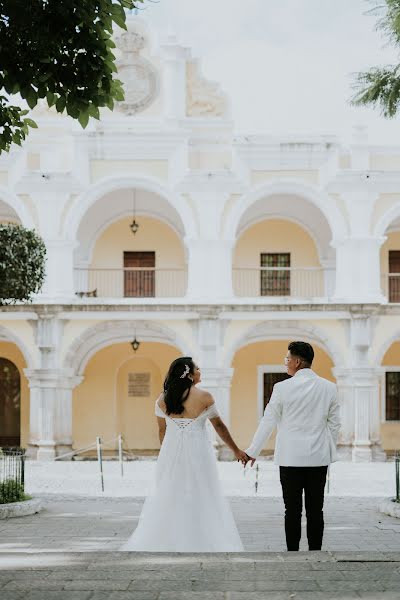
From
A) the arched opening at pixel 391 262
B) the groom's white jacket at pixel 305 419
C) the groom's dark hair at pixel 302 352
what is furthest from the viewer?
the arched opening at pixel 391 262

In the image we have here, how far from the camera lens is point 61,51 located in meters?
7.09

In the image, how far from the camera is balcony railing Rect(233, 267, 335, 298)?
25109mm

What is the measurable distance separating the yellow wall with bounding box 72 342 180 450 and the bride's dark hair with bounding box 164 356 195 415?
60.8 ft

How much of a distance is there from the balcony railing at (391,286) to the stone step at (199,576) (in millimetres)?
19759

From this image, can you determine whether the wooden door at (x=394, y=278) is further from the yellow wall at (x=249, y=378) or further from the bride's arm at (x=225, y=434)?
the bride's arm at (x=225, y=434)

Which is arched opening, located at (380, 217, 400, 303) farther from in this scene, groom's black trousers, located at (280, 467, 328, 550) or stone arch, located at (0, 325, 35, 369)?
groom's black trousers, located at (280, 467, 328, 550)

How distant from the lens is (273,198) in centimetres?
2447

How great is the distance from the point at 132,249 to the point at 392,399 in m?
7.93

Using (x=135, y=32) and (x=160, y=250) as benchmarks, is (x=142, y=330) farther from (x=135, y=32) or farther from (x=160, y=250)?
(x=135, y=32)

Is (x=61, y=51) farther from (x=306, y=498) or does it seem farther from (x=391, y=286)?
(x=391, y=286)

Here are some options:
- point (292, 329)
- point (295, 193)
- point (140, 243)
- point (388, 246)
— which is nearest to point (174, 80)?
point (295, 193)

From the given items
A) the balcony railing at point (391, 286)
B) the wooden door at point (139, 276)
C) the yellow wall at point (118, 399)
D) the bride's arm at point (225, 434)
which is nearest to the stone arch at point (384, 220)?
the balcony railing at point (391, 286)

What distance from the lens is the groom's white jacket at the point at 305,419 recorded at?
254 inches

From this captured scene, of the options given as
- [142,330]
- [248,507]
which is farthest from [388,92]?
[142,330]
